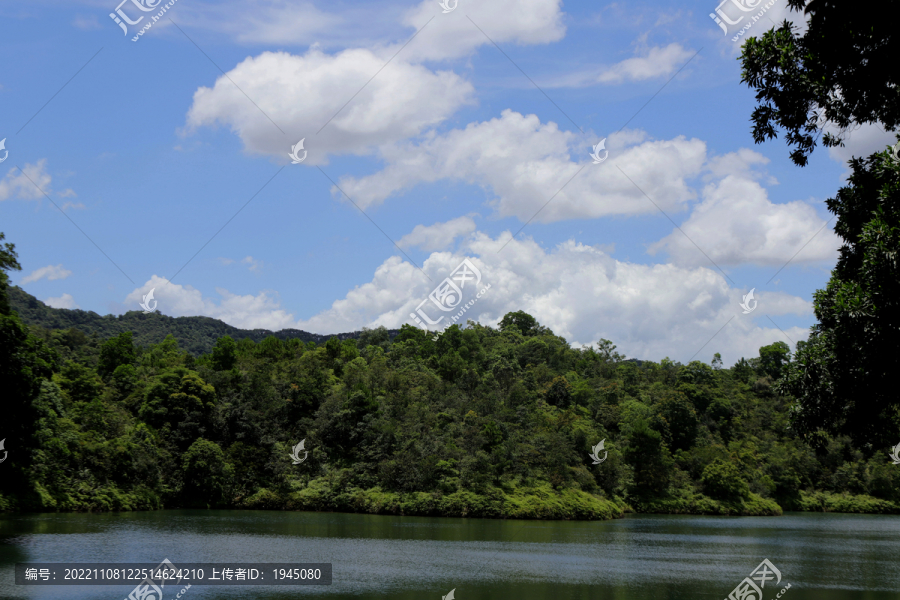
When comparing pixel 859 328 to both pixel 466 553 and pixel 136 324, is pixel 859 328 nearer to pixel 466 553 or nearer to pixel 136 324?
pixel 466 553

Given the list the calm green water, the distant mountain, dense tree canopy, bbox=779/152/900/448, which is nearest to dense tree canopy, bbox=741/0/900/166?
dense tree canopy, bbox=779/152/900/448

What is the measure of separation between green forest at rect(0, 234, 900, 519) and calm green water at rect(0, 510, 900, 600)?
3.27 meters

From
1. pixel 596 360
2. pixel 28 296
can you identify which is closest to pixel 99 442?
pixel 596 360

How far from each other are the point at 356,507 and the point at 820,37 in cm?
4065

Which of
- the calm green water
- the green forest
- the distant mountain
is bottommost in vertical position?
the calm green water

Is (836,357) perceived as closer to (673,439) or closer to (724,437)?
(673,439)

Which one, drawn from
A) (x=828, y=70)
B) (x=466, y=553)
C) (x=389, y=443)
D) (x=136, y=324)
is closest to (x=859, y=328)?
(x=828, y=70)

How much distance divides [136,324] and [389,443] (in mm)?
85404

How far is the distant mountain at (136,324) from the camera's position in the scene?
317ft

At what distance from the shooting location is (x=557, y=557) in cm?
2714

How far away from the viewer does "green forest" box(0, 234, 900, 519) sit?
40.0 meters

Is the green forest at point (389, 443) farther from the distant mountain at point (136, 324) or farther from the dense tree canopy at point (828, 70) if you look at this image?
the distant mountain at point (136, 324)

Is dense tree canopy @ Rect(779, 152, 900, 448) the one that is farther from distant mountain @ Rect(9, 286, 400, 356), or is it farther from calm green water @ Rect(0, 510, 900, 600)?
distant mountain @ Rect(9, 286, 400, 356)

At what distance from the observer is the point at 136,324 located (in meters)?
116
